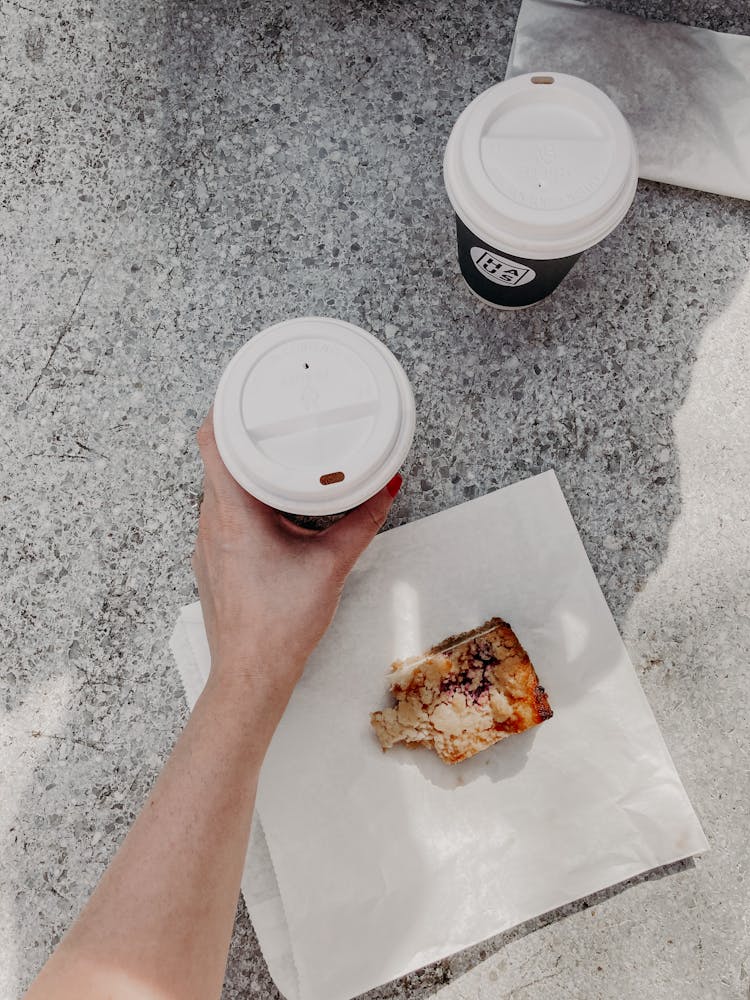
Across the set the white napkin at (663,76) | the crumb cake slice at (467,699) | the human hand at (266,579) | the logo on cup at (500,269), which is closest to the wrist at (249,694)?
the human hand at (266,579)

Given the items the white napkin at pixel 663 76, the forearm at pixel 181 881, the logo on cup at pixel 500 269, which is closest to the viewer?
the forearm at pixel 181 881

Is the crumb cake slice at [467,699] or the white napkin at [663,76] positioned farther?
the white napkin at [663,76]

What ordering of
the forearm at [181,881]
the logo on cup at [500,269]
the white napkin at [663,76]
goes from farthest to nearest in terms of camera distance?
the white napkin at [663,76] < the logo on cup at [500,269] < the forearm at [181,881]

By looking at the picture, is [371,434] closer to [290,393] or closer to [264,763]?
[290,393]

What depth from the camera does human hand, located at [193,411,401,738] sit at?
27.8 inches

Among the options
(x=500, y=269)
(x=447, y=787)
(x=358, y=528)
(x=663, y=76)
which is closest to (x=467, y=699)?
(x=447, y=787)

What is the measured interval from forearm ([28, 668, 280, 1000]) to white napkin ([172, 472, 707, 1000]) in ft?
0.31

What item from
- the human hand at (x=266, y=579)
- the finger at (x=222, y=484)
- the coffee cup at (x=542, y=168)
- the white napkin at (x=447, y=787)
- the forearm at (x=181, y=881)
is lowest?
the white napkin at (x=447, y=787)

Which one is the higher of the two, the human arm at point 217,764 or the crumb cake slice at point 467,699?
the human arm at point 217,764

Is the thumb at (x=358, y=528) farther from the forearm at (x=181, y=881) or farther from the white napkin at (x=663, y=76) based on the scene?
the white napkin at (x=663, y=76)

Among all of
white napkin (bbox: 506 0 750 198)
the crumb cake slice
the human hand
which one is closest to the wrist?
the human hand

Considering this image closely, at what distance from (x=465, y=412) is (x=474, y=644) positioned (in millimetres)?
264

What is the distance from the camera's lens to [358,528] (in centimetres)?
72

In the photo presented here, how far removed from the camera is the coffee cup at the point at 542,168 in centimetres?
66
